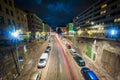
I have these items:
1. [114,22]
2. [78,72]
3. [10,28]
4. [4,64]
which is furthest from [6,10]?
[114,22]

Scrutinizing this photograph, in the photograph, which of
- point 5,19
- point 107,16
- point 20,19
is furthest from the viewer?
point 107,16

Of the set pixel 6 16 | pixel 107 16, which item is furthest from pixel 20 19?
pixel 107 16

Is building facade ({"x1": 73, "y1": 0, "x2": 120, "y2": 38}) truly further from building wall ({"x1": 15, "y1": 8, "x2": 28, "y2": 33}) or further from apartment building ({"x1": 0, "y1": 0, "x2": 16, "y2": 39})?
building wall ({"x1": 15, "y1": 8, "x2": 28, "y2": 33})

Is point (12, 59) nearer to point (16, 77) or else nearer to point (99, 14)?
point (16, 77)

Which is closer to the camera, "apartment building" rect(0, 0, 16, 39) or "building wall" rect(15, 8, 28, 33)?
"apartment building" rect(0, 0, 16, 39)

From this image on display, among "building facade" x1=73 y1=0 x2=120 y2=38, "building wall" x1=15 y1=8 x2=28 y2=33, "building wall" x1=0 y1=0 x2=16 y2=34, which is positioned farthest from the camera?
"building facade" x1=73 y1=0 x2=120 y2=38

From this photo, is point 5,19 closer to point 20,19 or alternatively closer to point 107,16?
point 20,19

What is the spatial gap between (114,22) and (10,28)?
52421 mm

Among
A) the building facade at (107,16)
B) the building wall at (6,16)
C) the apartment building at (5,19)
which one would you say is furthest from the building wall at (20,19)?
the building facade at (107,16)

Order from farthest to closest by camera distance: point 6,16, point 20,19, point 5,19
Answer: point 20,19 → point 6,16 → point 5,19

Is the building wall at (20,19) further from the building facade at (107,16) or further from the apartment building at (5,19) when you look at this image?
the building facade at (107,16)

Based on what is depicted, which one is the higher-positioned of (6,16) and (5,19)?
(6,16)

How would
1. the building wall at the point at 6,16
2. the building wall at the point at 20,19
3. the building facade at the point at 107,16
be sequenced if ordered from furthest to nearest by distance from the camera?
the building facade at the point at 107,16, the building wall at the point at 20,19, the building wall at the point at 6,16

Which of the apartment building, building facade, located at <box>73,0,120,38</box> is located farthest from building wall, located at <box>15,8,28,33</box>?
building facade, located at <box>73,0,120,38</box>
